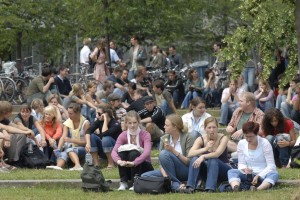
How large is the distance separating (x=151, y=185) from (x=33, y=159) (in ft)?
13.1

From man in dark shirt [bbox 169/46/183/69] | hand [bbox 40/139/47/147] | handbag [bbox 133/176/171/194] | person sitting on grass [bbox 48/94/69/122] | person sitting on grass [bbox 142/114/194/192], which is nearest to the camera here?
handbag [bbox 133/176/171/194]

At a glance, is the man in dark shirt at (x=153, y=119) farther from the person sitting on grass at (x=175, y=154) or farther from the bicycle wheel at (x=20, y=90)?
the bicycle wheel at (x=20, y=90)

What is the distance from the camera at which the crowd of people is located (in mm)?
16641

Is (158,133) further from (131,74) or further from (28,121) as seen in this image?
(131,74)

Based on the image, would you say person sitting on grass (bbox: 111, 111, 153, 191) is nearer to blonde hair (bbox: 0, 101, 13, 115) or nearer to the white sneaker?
the white sneaker

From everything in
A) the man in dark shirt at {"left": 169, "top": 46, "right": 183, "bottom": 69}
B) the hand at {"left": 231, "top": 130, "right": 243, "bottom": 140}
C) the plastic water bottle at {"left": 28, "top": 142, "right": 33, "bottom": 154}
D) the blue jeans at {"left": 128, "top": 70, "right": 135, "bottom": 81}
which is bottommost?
the plastic water bottle at {"left": 28, "top": 142, "right": 33, "bottom": 154}

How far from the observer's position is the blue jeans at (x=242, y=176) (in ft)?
53.3

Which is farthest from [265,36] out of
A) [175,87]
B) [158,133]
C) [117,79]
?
[175,87]

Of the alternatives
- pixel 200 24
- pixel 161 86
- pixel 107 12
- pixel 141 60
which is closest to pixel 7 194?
pixel 161 86

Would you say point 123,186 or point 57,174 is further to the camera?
point 57,174

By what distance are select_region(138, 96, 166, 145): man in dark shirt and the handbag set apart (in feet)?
15.1

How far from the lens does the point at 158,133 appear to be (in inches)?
840

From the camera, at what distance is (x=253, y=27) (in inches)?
650

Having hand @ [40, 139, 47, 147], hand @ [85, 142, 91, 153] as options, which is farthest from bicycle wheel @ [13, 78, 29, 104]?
hand @ [85, 142, 91, 153]
